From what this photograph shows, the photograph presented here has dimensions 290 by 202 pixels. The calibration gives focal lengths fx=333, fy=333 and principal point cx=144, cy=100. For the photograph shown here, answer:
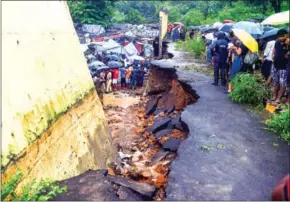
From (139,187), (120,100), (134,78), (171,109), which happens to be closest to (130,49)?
(134,78)

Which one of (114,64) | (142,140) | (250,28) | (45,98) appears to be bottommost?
(142,140)

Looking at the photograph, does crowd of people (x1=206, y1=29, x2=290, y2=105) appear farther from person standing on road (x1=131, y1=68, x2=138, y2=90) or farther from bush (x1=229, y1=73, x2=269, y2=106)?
person standing on road (x1=131, y1=68, x2=138, y2=90)

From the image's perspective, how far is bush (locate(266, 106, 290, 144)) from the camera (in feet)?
18.7

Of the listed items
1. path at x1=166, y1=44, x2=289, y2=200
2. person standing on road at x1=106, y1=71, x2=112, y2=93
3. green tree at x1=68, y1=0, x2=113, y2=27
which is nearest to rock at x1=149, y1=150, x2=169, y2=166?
path at x1=166, y1=44, x2=289, y2=200

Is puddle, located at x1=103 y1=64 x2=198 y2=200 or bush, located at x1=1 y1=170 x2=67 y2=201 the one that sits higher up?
bush, located at x1=1 y1=170 x2=67 y2=201

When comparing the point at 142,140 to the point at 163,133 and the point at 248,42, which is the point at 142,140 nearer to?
the point at 163,133

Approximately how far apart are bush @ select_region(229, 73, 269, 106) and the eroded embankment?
1.39 meters

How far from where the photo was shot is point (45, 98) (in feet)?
15.8

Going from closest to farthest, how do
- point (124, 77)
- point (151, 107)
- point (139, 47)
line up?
point (151, 107)
point (124, 77)
point (139, 47)

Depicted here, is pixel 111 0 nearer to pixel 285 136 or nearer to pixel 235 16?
pixel 235 16

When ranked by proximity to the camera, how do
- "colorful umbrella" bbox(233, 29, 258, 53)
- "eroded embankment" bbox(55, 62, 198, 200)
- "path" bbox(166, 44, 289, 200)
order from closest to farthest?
"eroded embankment" bbox(55, 62, 198, 200), "path" bbox(166, 44, 289, 200), "colorful umbrella" bbox(233, 29, 258, 53)

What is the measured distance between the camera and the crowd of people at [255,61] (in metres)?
6.65

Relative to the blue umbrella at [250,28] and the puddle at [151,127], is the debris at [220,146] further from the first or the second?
the blue umbrella at [250,28]

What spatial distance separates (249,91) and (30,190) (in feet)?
18.0
